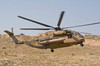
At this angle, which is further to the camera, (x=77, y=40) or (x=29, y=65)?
(x=77, y=40)

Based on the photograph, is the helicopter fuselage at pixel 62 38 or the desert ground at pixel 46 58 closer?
the desert ground at pixel 46 58

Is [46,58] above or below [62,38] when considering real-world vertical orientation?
below

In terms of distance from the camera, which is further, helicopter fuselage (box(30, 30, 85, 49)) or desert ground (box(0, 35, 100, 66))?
helicopter fuselage (box(30, 30, 85, 49))

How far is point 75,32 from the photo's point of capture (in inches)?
1064

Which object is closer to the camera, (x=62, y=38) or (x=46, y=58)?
(x=46, y=58)

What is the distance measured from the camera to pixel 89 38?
8081 centimetres

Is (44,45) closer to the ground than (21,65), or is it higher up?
closer to the ground

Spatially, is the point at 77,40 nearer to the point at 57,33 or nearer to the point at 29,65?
the point at 57,33

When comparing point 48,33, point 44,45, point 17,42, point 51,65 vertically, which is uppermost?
point 51,65

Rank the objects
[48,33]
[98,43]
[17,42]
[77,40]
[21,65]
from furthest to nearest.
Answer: [98,43] < [17,42] < [48,33] < [77,40] < [21,65]

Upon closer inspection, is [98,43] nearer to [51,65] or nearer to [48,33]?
[48,33]

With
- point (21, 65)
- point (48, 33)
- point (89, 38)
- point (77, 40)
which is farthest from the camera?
point (89, 38)

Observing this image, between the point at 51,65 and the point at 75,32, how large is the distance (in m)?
11.5

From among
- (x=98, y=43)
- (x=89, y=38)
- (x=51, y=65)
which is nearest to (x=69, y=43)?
(x=51, y=65)
